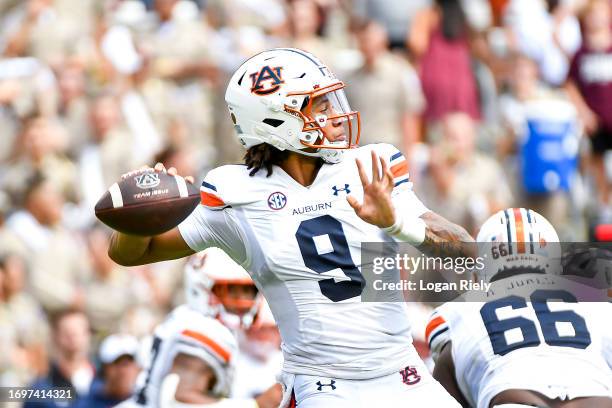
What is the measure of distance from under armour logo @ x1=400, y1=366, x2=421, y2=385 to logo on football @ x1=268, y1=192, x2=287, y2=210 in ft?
2.59

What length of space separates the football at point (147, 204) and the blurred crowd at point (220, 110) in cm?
487

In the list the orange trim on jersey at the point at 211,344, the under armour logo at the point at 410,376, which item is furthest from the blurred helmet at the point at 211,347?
the under armour logo at the point at 410,376

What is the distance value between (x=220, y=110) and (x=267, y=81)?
19.4 ft

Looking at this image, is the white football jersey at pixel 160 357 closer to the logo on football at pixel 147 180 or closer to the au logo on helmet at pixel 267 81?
the logo on football at pixel 147 180

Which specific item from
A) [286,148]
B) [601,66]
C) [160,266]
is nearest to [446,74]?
[601,66]

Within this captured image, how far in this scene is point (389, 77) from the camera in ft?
38.0

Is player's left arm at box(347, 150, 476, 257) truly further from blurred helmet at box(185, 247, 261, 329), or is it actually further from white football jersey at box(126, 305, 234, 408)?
blurred helmet at box(185, 247, 261, 329)

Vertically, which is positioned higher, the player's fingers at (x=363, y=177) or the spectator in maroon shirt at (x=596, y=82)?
the player's fingers at (x=363, y=177)

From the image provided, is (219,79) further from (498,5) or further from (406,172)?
(406,172)

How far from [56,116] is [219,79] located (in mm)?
1359

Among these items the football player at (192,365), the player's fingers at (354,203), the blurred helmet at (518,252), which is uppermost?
the player's fingers at (354,203)

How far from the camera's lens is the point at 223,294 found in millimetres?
7219

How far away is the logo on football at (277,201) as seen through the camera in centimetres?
550

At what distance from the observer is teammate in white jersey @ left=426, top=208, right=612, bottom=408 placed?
5586 millimetres
